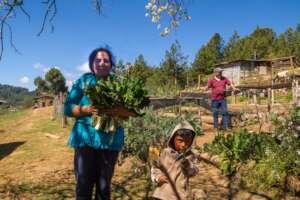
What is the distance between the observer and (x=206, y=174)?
6.80 m

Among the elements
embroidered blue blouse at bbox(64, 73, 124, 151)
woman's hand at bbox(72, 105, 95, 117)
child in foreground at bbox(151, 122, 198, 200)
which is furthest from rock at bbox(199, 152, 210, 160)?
woman's hand at bbox(72, 105, 95, 117)

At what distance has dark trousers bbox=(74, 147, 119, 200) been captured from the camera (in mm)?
3154

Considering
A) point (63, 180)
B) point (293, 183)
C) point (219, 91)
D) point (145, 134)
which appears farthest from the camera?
point (219, 91)

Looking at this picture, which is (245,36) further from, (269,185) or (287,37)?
(269,185)

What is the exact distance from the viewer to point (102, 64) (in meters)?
3.27

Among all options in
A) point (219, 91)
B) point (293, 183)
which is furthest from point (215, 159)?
point (219, 91)

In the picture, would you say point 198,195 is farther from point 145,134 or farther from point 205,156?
point 145,134

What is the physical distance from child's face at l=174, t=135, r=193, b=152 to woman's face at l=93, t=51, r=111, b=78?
3.00ft

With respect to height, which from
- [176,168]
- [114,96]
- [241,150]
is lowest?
[241,150]

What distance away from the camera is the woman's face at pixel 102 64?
326cm

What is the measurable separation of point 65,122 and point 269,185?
1208 cm

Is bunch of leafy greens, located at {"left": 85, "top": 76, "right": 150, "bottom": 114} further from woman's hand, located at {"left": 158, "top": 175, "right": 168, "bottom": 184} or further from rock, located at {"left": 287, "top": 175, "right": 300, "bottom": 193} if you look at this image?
rock, located at {"left": 287, "top": 175, "right": 300, "bottom": 193}

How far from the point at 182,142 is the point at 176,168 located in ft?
0.84

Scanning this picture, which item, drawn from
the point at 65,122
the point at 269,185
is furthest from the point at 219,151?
the point at 65,122
